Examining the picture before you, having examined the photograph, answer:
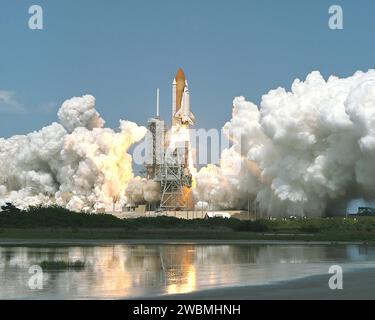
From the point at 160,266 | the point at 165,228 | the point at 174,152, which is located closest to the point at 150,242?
the point at 165,228

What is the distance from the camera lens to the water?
2203 centimetres

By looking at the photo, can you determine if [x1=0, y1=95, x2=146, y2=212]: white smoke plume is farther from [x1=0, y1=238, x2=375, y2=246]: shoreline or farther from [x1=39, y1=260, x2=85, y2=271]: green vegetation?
[x1=39, y1=260, x2=85, y2=271]: green vegetation

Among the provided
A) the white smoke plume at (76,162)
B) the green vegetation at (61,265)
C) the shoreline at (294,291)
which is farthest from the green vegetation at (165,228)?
the shoreline at (294,291)

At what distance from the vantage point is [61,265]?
28656 millimetres

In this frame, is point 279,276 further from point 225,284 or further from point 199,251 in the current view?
point 199,251

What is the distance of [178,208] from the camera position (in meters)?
86.6

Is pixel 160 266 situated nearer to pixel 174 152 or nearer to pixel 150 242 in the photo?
pixel 150 242

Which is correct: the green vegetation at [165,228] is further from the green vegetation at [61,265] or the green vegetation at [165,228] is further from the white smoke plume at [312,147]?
the green vegetation at [61,265]

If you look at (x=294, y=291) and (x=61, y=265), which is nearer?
(x=294, y=291)

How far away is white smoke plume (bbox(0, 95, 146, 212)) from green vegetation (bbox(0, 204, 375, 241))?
74.4 ft

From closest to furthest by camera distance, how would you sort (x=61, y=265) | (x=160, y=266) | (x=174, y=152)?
(x=61, y=265) < (x=160, y=266) < (x=174, y=152)

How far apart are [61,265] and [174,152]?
6073cm
